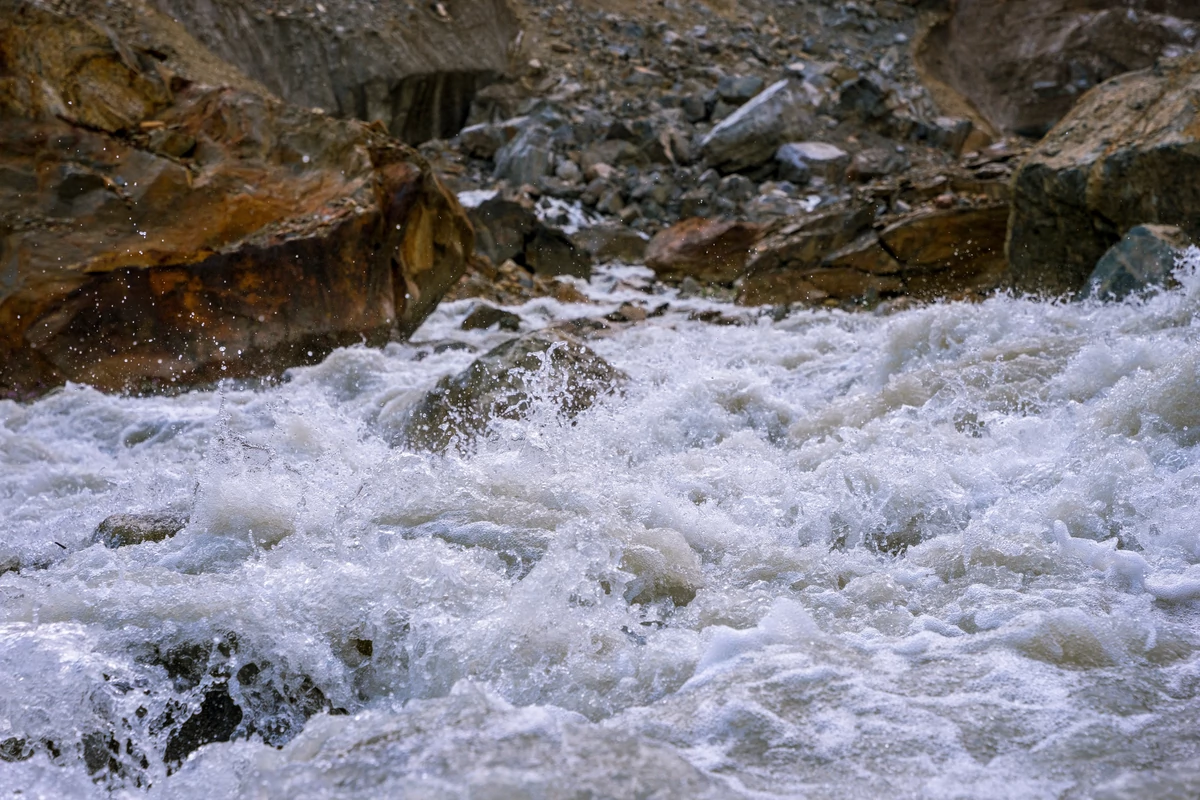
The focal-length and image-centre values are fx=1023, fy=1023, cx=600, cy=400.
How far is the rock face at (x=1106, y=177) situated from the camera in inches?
176

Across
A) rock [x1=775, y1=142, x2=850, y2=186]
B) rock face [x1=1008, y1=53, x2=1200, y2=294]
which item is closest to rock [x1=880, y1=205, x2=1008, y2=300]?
rock face [x1=1008, y1=53, x2=1200, y2=294]

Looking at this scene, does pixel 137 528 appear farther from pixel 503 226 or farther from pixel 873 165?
pixel 873 165

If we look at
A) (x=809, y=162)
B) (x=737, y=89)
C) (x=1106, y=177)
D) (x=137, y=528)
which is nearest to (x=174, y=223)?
(x=137, y=528)

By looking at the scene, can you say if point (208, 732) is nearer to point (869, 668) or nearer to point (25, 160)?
point (869, 668)

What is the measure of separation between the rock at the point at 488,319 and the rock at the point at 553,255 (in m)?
1.28

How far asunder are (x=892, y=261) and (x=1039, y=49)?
8.33 meters

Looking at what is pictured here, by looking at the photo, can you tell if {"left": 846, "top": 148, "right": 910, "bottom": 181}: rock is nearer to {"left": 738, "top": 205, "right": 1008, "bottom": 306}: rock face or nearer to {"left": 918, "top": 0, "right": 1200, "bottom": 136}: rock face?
{"left": 738, "top": 205, "right": 1008, "bottom": 306}: rock face

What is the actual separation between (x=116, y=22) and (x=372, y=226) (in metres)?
5.59

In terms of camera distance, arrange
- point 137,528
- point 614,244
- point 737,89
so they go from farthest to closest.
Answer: point 737,89, point 614,244, point 137,528

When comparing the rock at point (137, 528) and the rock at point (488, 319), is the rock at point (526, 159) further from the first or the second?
the rock at point (137, 528)

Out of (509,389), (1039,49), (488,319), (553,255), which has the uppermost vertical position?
(1039,49)

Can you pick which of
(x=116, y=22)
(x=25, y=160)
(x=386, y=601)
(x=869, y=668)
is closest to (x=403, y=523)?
(x=386, y=601)

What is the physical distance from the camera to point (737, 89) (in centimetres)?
1080

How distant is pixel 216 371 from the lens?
4.32 metres
